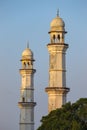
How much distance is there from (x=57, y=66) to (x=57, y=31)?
2.58 m

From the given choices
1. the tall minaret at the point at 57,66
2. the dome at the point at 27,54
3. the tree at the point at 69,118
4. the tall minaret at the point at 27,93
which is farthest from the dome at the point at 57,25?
the dome at the point at 27,54

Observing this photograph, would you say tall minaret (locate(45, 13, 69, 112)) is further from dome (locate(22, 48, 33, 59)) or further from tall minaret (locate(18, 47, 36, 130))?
dome (locate(22, 48, 33, 59))

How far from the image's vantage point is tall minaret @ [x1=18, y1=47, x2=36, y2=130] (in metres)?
59.6

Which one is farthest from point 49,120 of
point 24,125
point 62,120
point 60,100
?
point 24,125

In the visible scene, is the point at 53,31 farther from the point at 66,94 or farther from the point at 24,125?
the point at 24,125

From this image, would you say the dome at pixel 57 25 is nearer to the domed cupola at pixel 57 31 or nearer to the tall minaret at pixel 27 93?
the domed cupola at pixel 57 31

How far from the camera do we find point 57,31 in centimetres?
4597

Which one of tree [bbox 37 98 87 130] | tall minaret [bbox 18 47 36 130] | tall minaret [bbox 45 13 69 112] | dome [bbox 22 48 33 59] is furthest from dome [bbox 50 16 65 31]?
dome [bbox 22 48 33 59]

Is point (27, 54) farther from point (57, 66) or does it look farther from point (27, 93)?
point (57, 66)

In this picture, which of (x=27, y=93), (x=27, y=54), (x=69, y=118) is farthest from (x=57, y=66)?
(x=27, y=54)

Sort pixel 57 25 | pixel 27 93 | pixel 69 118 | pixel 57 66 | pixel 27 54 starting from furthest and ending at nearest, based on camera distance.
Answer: pixel 27 54 < pixel 27 93 < pixel 57 25 < pixel 57 66 < pixel 69 118

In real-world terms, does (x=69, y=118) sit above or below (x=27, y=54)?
below

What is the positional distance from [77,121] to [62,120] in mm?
817

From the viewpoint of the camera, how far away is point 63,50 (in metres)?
45.5
